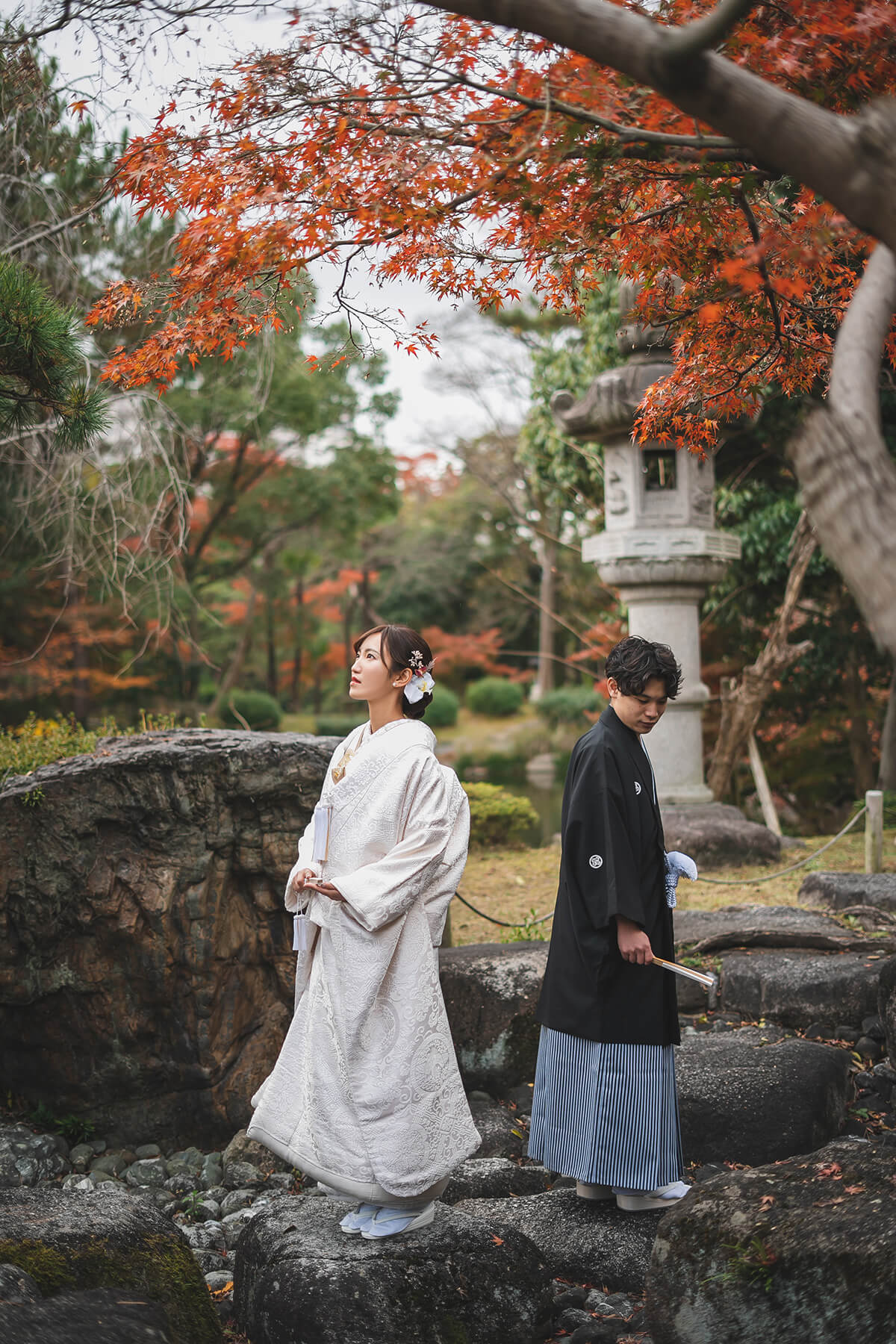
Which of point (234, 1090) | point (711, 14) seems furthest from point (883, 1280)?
point (234, 1090)

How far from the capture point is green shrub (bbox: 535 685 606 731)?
2250 cm

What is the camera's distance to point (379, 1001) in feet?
10.4

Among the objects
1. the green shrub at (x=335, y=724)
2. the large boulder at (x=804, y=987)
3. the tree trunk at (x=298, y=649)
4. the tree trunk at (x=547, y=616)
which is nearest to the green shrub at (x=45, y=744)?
the large boulder at (x=804, y=987)

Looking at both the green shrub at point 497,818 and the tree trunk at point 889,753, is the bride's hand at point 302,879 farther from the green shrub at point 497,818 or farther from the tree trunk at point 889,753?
the tree trunk at point 889,753

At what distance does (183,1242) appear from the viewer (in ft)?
10.1

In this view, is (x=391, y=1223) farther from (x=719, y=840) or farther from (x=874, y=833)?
(x=719, y=840)

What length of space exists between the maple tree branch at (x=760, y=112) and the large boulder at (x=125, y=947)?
139 inches

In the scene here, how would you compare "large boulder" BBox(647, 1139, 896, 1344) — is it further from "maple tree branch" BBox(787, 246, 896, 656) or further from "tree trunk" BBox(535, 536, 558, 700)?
"tree trunk" BBox(535, 536, 558, 700)

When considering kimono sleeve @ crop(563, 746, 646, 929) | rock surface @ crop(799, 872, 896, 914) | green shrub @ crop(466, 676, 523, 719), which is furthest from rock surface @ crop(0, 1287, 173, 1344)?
green shrub @ crop(466, 676, 523, 719)

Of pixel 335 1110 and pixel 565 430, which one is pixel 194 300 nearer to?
pixel 335 1110

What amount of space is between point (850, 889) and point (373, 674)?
4367 mm

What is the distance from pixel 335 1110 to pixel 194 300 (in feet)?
8.57

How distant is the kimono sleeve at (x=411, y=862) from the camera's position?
3145 millimetres

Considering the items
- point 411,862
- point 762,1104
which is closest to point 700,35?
point 411,862
